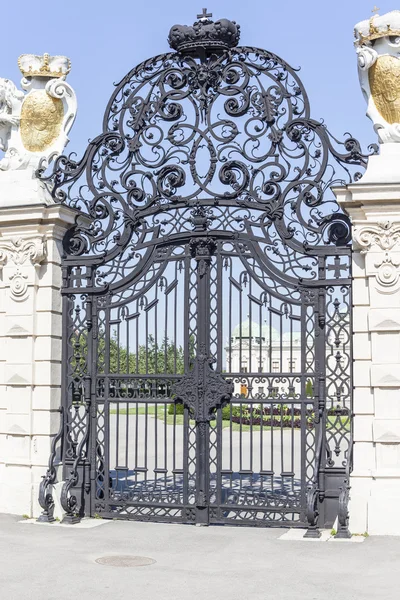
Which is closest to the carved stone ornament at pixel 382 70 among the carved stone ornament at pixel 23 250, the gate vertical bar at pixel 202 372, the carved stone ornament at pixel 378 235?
the carved stone ornament at pixel 378 235

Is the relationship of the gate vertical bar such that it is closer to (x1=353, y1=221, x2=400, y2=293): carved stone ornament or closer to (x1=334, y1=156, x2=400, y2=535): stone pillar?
(x1=334, y1=156, x2=400, y2=535): stone pillar

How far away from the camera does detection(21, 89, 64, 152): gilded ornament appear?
456 inches

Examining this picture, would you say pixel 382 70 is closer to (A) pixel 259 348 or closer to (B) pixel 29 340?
(A) pixel 259 348

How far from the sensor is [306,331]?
34.0 feet

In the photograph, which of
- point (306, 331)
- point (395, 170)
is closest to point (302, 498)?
point (306, 331)

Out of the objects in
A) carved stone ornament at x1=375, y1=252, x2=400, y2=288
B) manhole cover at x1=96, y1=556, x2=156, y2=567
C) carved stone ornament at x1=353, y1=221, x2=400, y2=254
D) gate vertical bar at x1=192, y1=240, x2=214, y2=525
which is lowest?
manhole cover at x1=96, y1=556, x2=156, y2=567

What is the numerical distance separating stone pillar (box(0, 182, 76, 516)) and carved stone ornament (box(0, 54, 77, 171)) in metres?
0.59

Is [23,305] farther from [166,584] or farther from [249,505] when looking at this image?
[166,584]

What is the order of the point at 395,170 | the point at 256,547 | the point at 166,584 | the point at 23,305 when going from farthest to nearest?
the point at 23,305 → the point at 395,170 → the point at 256,547 → the point at 166,584

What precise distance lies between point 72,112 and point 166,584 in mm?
6315

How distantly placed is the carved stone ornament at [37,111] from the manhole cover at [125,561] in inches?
204

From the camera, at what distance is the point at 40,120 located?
457 inches

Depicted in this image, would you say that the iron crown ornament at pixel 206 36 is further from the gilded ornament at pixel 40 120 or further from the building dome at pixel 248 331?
the building dome at pixel 248 331

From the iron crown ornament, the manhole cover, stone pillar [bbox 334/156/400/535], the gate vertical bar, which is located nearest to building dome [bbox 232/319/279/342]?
the gate vertical bar
